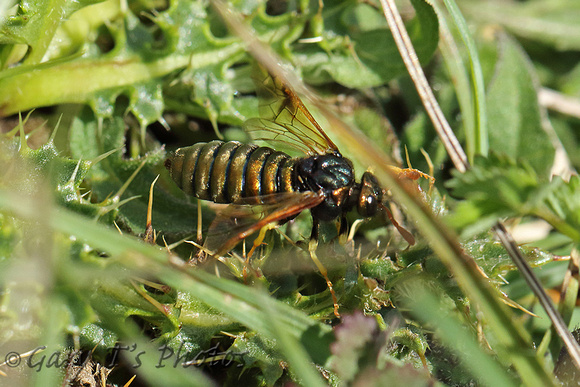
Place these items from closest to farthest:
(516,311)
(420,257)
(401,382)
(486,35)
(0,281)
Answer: (401,382)
(0,281)
(420,257)
(516,311)
(486,35)

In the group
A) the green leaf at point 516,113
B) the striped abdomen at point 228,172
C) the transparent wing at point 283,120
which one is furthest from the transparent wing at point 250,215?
the green leaf at point 516,113

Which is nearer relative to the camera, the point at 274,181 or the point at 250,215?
the point at 250,215

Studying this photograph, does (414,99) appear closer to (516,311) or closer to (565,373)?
(516,311)

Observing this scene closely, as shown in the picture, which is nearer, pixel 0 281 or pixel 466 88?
pixel 0 281

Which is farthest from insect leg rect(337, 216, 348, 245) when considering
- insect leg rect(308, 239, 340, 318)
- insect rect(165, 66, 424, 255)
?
insect leg rect(308, 239, 340, 318)

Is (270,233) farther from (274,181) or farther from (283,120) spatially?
(283,120)

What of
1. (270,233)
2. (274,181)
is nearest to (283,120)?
(274,181)

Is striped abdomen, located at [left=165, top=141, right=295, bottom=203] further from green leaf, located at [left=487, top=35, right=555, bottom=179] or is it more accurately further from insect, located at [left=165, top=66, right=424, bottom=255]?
green leaf, located at [left=487, top=35, right=555, bottom=179]

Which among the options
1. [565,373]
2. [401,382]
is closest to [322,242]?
[401,382]
